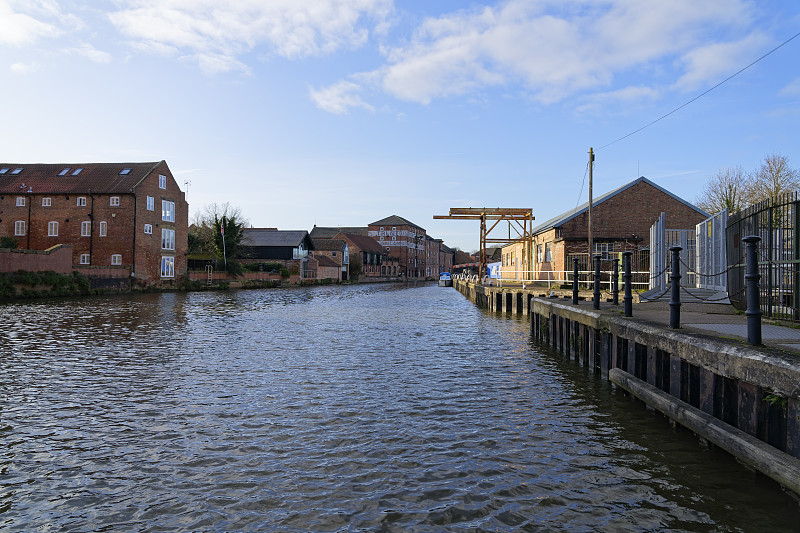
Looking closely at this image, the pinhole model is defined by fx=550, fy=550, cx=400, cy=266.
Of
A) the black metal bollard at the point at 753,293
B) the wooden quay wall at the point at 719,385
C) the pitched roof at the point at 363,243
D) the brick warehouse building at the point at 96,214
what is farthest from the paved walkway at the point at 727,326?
the pitched roof at the point at 363,243

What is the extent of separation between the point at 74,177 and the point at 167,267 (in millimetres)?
11520

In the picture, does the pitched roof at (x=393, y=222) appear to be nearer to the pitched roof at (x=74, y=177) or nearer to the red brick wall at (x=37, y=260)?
the pitched roof at (x=74, y=177)

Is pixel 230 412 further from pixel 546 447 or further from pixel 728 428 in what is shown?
pixel 728 428

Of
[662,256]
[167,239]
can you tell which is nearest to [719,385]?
[662,256]

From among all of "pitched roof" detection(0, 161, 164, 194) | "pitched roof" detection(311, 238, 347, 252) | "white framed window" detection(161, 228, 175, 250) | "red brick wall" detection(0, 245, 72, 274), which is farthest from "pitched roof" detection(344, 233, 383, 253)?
"red brick wall" detection(0, 245, 72, 274)

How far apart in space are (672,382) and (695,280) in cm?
1283

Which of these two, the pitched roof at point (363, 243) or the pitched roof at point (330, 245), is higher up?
the pitched roof at point (363, 243)

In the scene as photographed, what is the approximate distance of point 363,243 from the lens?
366 feet

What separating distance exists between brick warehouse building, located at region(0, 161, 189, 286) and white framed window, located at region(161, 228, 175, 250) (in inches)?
6.2

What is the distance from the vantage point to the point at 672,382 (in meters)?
7.43

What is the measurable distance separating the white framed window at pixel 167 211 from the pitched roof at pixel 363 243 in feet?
174

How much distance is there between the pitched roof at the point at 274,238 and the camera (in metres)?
75.8

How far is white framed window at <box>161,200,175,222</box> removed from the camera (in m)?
52.2

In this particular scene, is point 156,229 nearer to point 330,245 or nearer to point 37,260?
point 37,260
